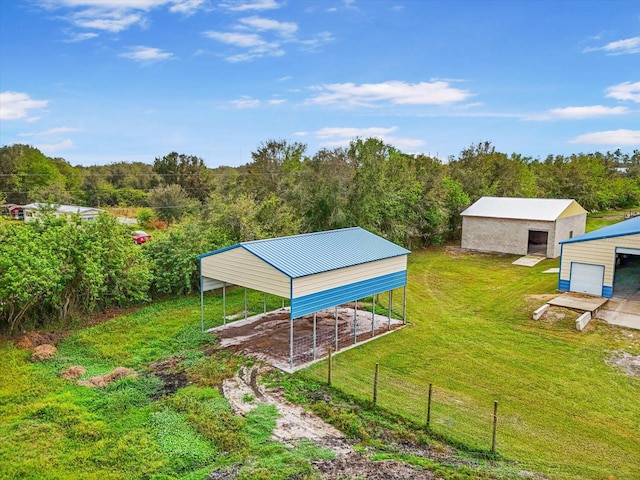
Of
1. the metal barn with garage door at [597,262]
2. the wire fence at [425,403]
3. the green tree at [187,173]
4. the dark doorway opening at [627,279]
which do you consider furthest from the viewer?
the green tree at [187,173]

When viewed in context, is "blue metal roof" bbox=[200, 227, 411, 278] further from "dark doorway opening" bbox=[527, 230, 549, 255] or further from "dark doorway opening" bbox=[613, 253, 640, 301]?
"dark doorway opening" bbox=[527, 230, 549, 255]

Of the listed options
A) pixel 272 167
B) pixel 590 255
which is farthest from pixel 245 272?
pixel 272 167

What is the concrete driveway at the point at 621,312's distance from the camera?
15898 millimetres

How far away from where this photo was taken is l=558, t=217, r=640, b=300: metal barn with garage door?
18.2 m

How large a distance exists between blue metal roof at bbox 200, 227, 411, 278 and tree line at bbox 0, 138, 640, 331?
4.87m

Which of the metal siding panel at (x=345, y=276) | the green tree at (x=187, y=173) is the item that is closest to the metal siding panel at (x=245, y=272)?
the metal siding panel at (x=345, y=276)

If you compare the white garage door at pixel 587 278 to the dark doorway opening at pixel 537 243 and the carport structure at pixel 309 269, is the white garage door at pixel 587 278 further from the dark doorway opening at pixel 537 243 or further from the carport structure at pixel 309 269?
the dark doorway opening at pixel 537 243

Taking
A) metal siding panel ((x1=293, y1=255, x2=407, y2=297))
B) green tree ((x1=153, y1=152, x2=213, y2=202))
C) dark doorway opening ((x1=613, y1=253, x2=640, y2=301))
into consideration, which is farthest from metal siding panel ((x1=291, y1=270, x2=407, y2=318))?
green tree ((x1=153, y1=152, x2=213, y2=202))

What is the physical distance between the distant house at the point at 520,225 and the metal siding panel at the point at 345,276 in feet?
55.8

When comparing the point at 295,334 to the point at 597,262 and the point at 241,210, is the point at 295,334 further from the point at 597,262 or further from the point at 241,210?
the point at 597,262

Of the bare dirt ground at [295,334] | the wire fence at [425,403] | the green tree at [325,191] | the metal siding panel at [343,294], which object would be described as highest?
the green tree at [325,191]

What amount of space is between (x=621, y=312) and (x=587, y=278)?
2.49 metres

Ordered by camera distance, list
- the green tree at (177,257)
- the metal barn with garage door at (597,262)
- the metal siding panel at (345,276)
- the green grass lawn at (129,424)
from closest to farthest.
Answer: the green grass lawn at (129,424) < the metal siding panel at (345,276) < the metal barn with garage door at (597,262) < the green tree at (177,257)

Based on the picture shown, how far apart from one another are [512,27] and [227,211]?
16.4m
